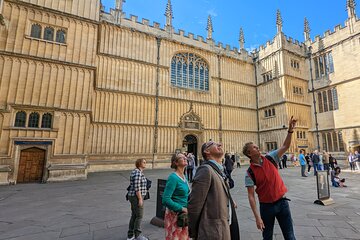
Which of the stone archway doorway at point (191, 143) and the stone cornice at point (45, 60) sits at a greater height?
the stone cornice at point (45, 60)

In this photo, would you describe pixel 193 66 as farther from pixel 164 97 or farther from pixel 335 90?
pixel 335 90

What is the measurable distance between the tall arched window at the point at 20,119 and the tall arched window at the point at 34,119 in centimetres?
28

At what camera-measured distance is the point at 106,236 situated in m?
3.63

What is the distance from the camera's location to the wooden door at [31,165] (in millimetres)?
10383

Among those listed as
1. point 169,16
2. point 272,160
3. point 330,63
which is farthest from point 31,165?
point 330,63

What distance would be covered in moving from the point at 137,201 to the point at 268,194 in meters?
2.14

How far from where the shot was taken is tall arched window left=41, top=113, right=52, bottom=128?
35.8ft

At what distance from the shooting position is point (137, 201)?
11.4ft

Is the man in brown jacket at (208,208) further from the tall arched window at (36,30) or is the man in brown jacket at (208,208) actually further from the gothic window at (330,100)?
the gothic window at (330,100)

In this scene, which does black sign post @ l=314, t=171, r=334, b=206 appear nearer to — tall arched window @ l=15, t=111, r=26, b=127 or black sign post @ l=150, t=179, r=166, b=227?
black sign post @ l=150, t=179, r=166, b=227

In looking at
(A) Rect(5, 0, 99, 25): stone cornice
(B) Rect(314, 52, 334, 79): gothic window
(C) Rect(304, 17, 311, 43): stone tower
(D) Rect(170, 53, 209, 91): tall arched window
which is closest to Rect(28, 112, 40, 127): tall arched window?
(A) Rect(5, 0, 99, 25): stone cornice

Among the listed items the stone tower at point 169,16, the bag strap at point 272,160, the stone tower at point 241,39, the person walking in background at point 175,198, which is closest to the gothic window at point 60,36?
the stone tower at point 169,16

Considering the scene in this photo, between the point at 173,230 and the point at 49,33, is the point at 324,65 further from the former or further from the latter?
the point at 173,230

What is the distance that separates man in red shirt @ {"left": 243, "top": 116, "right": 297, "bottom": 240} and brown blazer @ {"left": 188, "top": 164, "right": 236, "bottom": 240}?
0.94 metres
